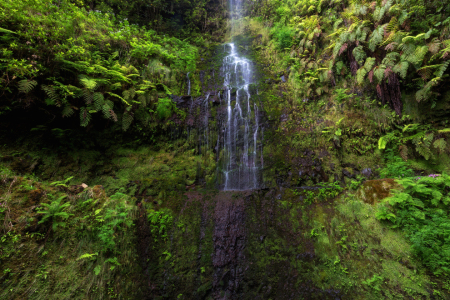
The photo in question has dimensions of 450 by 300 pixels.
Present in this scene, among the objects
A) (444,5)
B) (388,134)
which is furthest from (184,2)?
(388,134)

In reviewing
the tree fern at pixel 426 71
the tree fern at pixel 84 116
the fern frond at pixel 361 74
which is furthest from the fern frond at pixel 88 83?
the tree fern at pixel 426 71

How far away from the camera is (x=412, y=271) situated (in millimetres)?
3697

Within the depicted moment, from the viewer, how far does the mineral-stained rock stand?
15.3 feet

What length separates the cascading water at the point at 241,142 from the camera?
25.1 feet

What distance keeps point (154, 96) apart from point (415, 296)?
9425 mm

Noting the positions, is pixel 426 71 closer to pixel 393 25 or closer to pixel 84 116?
pixel 393 25

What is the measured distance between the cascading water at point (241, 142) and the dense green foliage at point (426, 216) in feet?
13.8

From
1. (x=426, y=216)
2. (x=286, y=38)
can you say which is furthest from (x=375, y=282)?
(x=286, y=38)

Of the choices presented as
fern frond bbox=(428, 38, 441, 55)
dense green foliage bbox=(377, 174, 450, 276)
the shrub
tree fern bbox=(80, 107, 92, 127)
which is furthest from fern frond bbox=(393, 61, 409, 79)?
tree fern bbox=(80, 107, 92, 127)

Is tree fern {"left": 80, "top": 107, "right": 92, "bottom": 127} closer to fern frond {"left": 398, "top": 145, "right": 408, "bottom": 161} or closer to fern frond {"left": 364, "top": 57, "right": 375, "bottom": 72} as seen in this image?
fern frond {"left": 364, "top": 57, "right": 375, "bottom": 72}

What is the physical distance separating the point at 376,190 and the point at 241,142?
16.4 ft

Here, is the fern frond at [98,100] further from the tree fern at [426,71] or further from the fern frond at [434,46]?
the fern frond at [434,46]

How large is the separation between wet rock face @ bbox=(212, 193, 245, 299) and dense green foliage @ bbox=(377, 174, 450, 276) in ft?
12.2

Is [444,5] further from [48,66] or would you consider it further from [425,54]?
[48,66]
